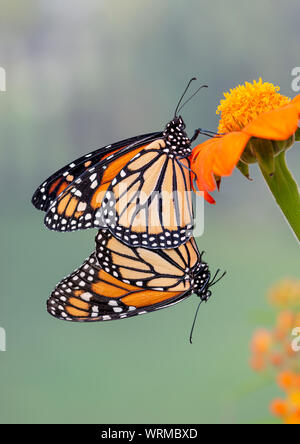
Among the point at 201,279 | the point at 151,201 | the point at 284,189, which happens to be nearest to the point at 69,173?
the point at 151,201

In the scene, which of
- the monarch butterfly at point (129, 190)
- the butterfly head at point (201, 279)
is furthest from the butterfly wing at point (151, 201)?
the butterfly head at point (201, 279)

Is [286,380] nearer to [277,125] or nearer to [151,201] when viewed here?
[151,201]

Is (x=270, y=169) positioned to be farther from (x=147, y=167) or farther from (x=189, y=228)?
(x=147, y=167)

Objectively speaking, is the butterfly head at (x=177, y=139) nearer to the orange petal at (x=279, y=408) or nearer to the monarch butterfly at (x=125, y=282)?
the monarch butterfly at (x=125, y=282)

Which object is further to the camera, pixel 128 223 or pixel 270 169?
pixel 128 223

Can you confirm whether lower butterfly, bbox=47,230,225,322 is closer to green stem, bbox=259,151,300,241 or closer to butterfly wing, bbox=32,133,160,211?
butterfly wing, bbox=32,133,160,211

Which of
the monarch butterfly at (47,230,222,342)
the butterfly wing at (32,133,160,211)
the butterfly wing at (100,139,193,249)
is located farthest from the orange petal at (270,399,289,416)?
the butterfly wing at (32,133,160,211)
